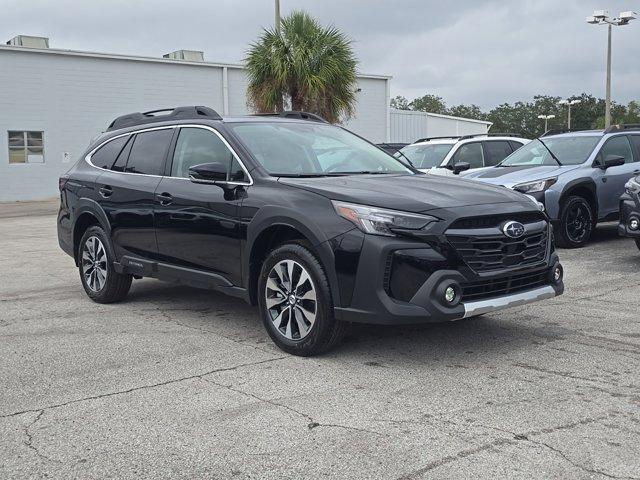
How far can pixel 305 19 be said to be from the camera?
2197 centimetres

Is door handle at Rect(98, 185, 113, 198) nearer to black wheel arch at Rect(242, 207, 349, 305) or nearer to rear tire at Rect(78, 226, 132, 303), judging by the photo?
rear tire at Rect(78, 226, 132, 303)

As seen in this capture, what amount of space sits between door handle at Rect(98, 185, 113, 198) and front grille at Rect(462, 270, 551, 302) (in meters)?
3.68

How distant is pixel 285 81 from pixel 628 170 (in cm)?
1230

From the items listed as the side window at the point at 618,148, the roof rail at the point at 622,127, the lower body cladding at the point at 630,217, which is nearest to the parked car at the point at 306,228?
the lower body cladding at the point at 630,217

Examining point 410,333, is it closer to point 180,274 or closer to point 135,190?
point 180,274

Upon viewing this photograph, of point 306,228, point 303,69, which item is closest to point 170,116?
point 306,228

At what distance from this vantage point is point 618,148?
1152 cm

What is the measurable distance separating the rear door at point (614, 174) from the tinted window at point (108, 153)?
6727mm

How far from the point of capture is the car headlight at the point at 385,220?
4.84 meters

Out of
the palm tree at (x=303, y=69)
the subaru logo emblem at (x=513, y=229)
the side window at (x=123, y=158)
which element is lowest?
the subaru logo emblem at (x=513, y=229)

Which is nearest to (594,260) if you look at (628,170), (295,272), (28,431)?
(628,170)

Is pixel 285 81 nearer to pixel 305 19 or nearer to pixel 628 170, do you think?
pixel 305 19

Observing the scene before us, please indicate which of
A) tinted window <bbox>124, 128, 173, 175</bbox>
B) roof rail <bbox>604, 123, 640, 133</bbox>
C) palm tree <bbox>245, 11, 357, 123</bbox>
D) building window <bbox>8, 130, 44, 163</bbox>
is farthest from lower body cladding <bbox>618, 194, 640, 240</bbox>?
building window <bbox>8, 130, 44, 163</bbox>

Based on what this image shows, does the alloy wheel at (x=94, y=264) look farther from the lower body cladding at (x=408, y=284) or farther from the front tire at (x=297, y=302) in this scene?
the lower body cladding at (x=408, y=284)
